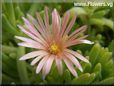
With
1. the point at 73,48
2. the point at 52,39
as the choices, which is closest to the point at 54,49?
the point at 52,39

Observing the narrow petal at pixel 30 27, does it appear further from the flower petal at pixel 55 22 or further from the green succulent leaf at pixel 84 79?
the green succulent leaf at pixel 84 79

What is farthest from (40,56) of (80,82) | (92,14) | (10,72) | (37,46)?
(92,14)

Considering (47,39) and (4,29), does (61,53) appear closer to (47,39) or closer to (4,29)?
(47,39)

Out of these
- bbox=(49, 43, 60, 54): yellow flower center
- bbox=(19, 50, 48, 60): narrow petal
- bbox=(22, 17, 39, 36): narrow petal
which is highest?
bbox=(22, 17, 39, 36): narrow petal

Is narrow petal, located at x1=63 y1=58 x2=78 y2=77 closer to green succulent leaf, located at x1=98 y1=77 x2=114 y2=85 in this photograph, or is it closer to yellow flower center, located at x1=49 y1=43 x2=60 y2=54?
yellow flower center, located at x1=49 y1=43 x2=60 y2=54

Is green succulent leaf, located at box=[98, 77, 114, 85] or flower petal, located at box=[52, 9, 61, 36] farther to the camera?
green succulent leaf, located at box=[98, 77, 114, 85]

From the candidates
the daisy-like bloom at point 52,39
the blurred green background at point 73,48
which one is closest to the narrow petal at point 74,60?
the daisy-like bloom at point 52,39

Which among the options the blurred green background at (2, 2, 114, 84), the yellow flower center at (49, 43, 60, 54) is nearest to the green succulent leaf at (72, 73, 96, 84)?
the blurred green background at (2, 2, 114, 84)

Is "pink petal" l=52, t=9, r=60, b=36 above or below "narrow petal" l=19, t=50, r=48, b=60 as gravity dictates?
above

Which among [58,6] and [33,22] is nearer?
[33,22]
